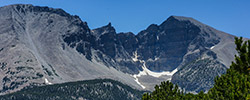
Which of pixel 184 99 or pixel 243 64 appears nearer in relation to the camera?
pixel 243 64

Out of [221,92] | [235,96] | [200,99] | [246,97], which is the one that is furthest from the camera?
[200,99]

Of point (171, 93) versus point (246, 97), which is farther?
point (171, 93)

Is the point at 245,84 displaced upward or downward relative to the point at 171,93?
downward

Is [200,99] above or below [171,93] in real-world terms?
below

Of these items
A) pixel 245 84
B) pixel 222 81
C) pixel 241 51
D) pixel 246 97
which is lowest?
pixel 246 97

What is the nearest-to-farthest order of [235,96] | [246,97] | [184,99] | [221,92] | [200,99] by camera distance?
1. [246,97]
2. [235,96]
3. [221,92]
4. [200,99]
5. [184,99]

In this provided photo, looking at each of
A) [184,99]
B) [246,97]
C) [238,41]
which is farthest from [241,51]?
[184,99]

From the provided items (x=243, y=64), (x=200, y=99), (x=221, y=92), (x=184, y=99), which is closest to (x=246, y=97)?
(x=221, y=92)

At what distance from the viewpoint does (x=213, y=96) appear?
128ft

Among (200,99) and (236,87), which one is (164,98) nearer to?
(200,99)

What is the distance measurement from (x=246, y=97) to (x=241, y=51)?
1337 centimetres

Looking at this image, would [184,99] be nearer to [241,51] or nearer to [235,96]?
[241,51]

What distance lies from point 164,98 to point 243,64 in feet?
59.6

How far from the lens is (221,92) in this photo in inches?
1526
